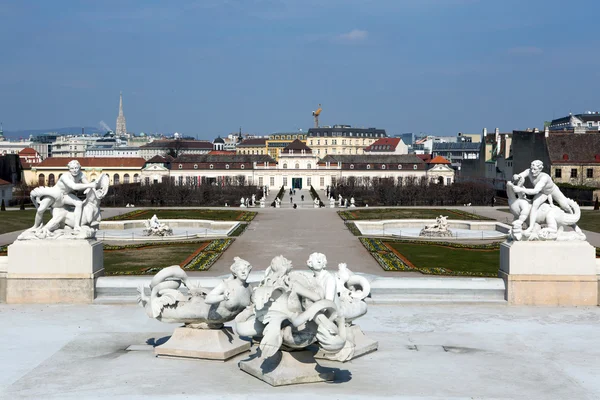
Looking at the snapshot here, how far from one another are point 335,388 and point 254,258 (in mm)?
21614

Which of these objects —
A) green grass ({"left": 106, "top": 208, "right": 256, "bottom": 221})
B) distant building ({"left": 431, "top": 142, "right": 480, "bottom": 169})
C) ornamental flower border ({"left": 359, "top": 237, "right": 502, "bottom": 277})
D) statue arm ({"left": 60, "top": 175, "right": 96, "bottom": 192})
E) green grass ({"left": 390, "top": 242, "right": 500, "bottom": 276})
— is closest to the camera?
statue arm ({"left": 60, "top": 175, "right": 96, "bottom": 192})

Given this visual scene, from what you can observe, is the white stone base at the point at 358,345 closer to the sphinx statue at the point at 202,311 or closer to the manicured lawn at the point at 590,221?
the sphinx statue at the point at 202,311

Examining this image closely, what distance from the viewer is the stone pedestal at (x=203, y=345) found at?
1114cm

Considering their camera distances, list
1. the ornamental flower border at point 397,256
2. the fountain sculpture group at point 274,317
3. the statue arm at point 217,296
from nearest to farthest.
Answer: the fountain sculpture group at point 274,317, the statue arm at point 217,296, the ornamental flower border at point 397,256

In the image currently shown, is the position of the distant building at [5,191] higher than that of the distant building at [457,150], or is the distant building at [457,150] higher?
the distant building at [457,150]

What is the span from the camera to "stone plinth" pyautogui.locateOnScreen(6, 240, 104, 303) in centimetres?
1485

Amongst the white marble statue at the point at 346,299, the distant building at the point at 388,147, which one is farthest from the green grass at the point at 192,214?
the distant building at the point at 388,147

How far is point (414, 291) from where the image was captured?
49.8ft

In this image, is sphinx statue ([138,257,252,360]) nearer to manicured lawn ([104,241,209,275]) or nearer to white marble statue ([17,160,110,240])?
white marble statue ([17,160,110,240])

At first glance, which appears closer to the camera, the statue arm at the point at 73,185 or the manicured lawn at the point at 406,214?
the statue arm at the point at 73,185

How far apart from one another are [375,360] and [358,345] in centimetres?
39

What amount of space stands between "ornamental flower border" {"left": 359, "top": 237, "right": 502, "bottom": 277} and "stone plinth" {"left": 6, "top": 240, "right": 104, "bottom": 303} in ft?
45.6

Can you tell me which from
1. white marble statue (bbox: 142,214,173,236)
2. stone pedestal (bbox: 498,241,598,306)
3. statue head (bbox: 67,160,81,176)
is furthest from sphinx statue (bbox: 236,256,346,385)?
white marble statue (bbox: 142,214,173,236)

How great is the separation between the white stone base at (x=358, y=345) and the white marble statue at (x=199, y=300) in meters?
1.30
